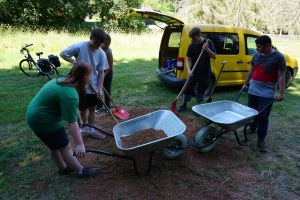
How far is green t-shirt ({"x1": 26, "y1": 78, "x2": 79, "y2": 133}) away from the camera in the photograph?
1925mm

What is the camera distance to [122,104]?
513cm

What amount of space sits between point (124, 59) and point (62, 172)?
8183mm

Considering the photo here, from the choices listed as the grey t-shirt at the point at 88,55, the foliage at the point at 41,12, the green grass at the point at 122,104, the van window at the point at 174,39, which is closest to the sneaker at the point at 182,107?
the green grass at the point at 122,104

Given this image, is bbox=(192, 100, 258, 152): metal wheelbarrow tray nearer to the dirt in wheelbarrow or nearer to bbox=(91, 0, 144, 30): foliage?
the dirt in wheelbarrow

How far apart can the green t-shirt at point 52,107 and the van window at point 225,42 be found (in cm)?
405

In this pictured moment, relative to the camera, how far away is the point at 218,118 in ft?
11.1

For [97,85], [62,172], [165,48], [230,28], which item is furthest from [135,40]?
[62,172]

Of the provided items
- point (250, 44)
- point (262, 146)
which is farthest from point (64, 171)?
point (250, 44)

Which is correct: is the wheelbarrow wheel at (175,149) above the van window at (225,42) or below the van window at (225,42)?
below

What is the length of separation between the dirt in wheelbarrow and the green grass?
136mm

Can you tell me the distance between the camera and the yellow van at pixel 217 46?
5.05 meters

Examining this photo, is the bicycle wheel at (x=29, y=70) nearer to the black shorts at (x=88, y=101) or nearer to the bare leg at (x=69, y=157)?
the black shorts at (x=88, y=101)

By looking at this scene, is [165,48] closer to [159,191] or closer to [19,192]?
[159,191]

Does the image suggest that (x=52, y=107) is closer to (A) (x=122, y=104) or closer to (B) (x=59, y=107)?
(B) (x=59, y=107)
